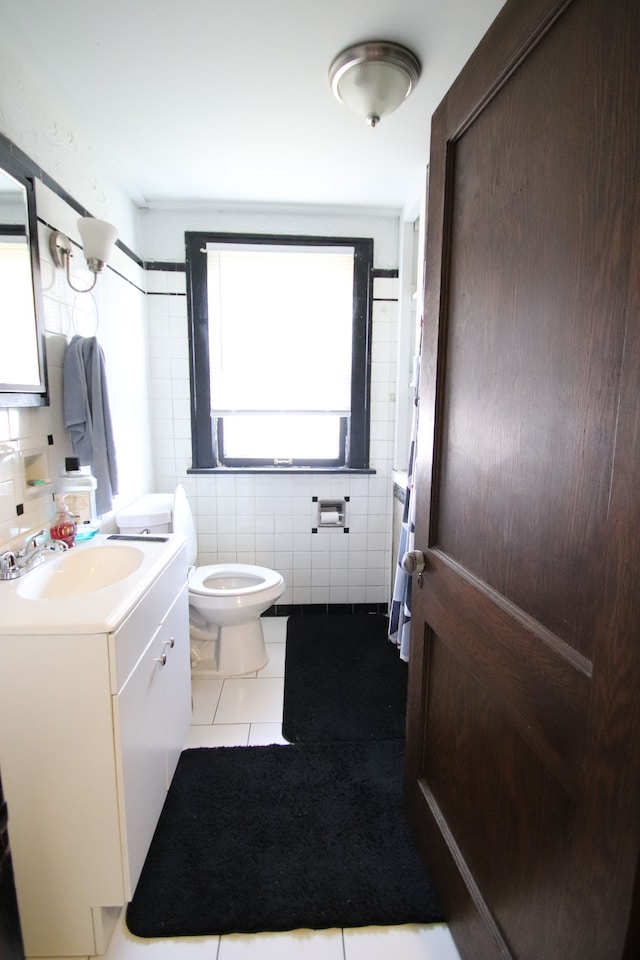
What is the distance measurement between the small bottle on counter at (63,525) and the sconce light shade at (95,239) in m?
0.88

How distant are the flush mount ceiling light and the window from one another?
966 millimetres

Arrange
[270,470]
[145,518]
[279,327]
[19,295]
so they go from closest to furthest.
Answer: [19,295], [145,518], [279,327], [270,470]

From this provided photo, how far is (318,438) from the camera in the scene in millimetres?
2707

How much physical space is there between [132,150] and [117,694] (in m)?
2.10

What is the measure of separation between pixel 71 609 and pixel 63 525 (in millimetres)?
581

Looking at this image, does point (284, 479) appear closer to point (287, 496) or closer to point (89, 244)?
point (287, 496)

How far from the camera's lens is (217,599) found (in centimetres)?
203

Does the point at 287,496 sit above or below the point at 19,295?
below

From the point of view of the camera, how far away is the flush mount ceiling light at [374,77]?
138 centimetres

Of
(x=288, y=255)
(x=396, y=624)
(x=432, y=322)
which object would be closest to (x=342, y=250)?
(x=288, y=255)

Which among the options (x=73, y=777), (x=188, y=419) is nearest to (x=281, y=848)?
(x=73, y=777)

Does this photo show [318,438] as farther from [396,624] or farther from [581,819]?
[581,819]

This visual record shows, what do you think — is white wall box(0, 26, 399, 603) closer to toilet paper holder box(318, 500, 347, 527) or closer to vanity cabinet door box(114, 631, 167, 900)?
toilet paper holder box(318, 500, 347, 527)

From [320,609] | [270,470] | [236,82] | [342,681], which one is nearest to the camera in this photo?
[236,82]
